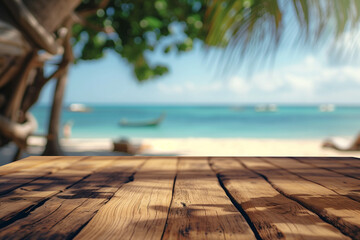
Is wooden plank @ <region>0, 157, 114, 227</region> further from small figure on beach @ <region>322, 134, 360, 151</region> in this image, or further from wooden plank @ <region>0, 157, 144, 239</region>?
small figure on beach @ <region>322, 134, 360, 151</region>

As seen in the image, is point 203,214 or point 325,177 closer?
point 203,214

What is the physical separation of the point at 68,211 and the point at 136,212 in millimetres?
210

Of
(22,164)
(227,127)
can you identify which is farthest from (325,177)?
(227,127)

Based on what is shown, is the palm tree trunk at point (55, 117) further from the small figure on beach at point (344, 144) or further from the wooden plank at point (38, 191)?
the small figure on beach at point (344, 144)

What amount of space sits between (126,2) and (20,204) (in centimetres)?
477

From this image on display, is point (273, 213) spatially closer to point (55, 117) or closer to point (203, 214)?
point (203, 214)

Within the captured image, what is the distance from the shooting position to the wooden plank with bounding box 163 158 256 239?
860 millimetres

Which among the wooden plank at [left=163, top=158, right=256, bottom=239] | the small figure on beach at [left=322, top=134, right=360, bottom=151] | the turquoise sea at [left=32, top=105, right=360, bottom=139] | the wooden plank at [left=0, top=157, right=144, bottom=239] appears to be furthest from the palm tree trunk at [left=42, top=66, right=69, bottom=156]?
the turquoise sea at [left=32, top=105, right=360, bottom=139]

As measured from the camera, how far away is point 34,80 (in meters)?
4.45

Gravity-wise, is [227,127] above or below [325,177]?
above

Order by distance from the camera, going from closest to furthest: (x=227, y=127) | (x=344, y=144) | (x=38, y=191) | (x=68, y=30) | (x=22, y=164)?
1. (x=38, y=191)
2. (x=22, y=164)
3. (x=68, y=30)
4. (x=344, y=144)
5. (x=227, y=127)

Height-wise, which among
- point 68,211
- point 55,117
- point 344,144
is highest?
point 55,117

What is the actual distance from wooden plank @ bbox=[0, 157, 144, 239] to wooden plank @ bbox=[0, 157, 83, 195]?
240mm

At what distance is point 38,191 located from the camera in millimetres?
1289
